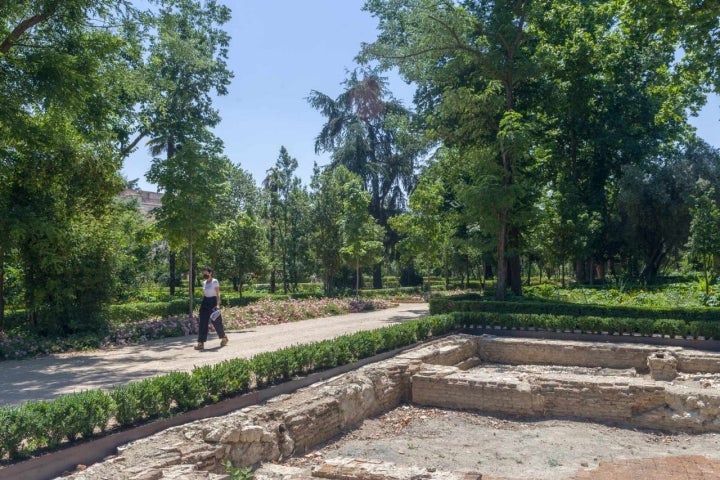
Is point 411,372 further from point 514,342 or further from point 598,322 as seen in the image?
point 598,322

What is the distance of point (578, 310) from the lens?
1689cm

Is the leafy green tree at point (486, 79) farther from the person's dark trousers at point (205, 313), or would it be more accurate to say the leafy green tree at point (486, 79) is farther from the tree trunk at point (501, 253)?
the person's dark trousers at point (205, 313)

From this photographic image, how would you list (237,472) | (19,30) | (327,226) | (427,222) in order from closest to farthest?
1. (237,472)
2. (19,30)
3. (427,222)
4. (327,226)

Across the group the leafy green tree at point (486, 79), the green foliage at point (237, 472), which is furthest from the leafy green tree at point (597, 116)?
the green foliage at point (237, 472)

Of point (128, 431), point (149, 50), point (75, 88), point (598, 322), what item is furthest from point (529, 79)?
point (128, 431)

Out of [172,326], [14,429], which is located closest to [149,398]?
[14,429]

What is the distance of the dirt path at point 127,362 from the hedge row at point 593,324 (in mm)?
3408

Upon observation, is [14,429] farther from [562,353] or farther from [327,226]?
[327,226]

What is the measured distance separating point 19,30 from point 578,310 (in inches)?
647

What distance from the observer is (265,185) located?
140 feet

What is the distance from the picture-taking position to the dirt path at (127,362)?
29.5 feet

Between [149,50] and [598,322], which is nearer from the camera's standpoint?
[598,322]

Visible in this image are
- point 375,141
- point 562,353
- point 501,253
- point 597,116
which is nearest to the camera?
point 562,353

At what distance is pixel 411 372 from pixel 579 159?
2698 centimetres
